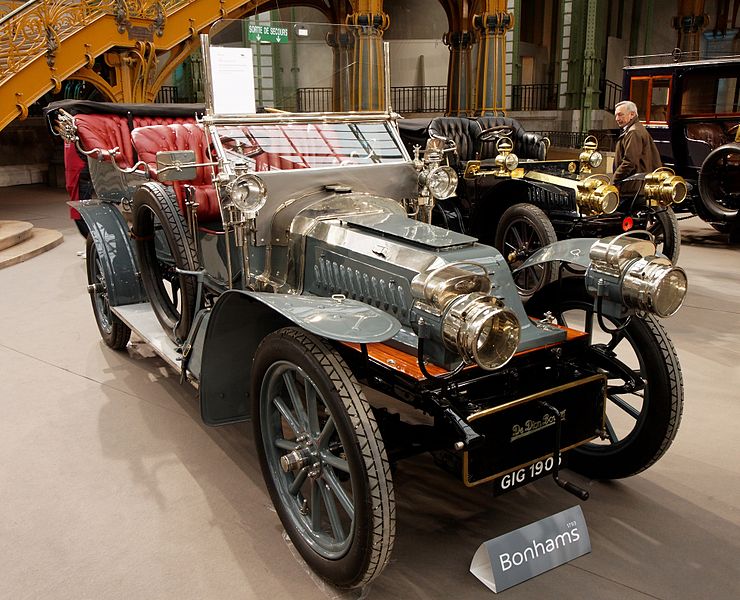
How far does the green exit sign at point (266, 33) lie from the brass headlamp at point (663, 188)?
3504 millimetres

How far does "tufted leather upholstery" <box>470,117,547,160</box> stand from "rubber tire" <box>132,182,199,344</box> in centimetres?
422

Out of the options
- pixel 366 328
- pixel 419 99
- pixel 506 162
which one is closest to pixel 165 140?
pixel 506 162

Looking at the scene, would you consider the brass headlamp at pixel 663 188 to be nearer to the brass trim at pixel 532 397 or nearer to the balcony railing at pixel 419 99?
the brass trim at pixel 532 397

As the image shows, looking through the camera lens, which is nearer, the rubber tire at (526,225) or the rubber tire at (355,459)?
the rubber tire at (355,459)

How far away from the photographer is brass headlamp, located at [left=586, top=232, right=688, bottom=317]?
213 centimetres

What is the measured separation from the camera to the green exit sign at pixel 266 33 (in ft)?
9.79

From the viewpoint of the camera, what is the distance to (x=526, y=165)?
5777 mm

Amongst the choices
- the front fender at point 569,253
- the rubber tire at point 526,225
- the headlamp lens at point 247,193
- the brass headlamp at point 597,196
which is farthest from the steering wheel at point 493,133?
the headlamp lens at point 247,193

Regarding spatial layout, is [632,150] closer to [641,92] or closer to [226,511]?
[641,92]

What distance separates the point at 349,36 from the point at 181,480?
2136 millimetres

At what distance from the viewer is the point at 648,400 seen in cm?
245

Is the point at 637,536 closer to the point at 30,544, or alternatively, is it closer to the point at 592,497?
the point at 592,497

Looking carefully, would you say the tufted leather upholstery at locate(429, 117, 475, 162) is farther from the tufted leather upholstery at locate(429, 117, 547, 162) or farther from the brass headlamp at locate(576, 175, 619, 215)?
the brass headlamp at locate(576, 175, 619, 215)

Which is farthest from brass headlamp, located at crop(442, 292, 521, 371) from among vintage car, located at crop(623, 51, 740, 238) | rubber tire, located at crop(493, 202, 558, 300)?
vintage car, located at crop(623, 51, 740, 238)
